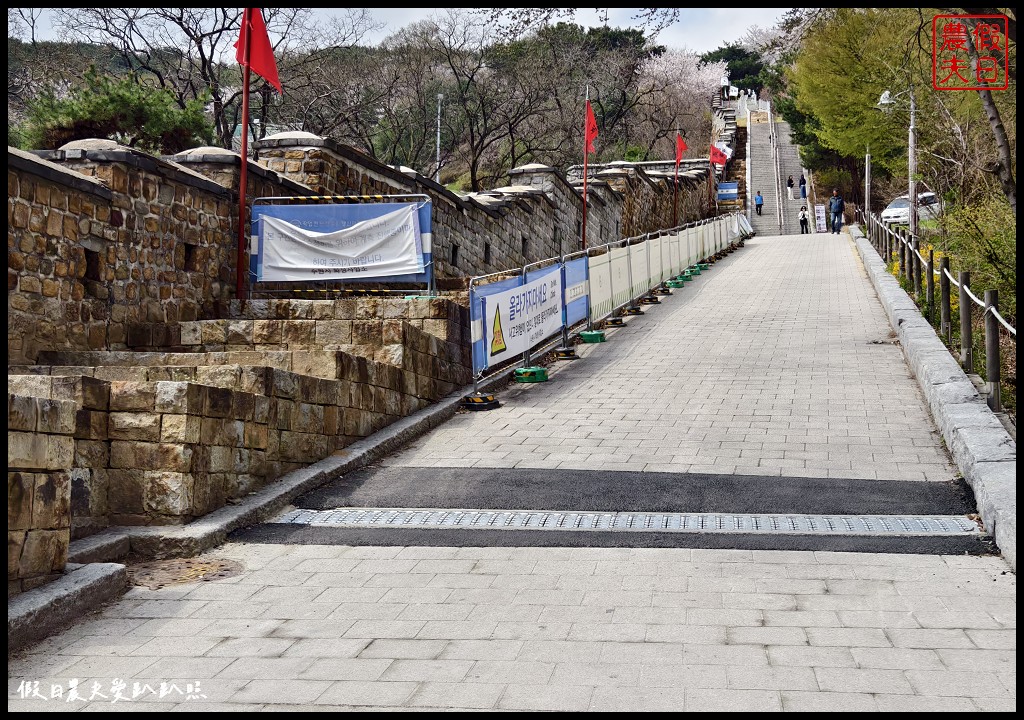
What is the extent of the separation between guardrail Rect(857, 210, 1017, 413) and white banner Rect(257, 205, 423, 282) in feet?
20.1

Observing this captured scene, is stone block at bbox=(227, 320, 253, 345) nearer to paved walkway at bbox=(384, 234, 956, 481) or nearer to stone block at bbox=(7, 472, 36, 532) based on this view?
paved walkway at bbox=(384, 234, 956, 481)

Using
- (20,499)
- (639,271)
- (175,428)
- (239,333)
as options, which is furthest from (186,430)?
(639,271)

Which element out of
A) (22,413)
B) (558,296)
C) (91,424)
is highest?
(558,296)

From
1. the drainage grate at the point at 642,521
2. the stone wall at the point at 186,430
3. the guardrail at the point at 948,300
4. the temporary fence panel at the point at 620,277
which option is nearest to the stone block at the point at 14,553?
the stone wall at the point at 186,430

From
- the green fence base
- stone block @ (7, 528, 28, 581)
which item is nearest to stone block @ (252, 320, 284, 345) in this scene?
the green fence base

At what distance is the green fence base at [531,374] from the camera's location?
475 inches

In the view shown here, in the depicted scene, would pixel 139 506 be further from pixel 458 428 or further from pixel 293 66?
pixel 293 66

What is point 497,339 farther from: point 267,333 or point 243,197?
point 243,197

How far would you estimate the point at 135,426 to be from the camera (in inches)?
231

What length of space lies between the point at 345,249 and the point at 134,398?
632 cm

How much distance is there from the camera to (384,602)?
4.87 m

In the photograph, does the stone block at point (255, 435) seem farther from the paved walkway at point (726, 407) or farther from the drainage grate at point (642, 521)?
the paved walkway at point (726, 407)

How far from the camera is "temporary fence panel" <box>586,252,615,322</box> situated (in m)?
15.5

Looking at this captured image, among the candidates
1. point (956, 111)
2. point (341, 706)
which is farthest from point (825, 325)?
point (341, 706)
